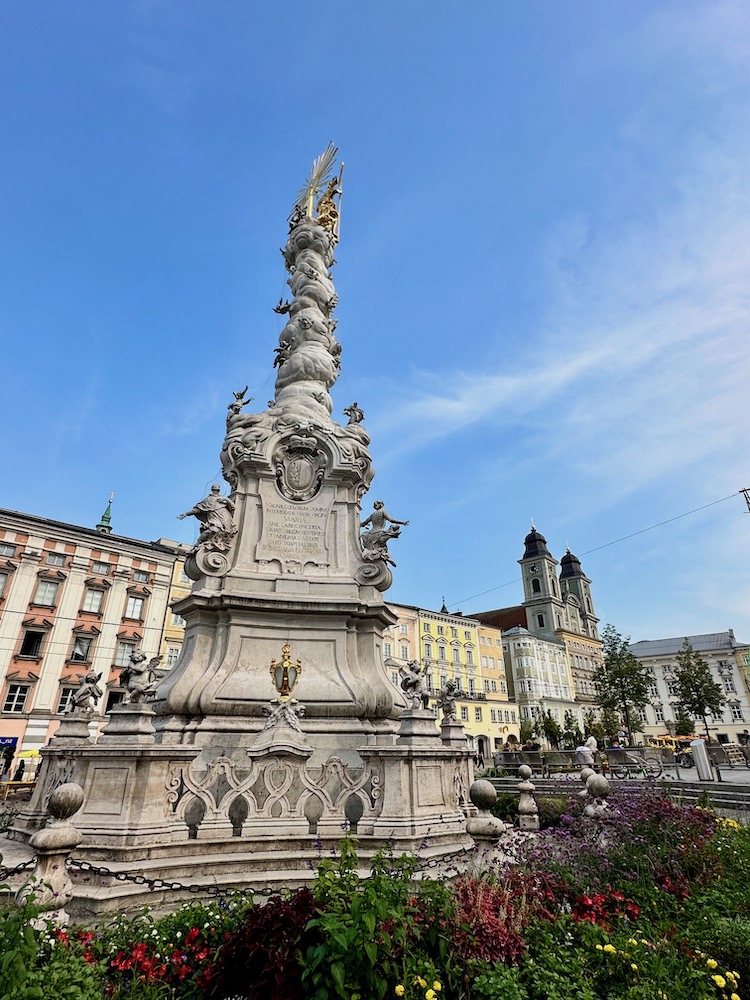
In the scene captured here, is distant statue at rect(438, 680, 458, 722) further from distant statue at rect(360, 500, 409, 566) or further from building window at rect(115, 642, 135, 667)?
building window at rect(115, 642, 135, 667)

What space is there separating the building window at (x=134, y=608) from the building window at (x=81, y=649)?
2835 mm

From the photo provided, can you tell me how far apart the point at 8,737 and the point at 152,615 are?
423 inches

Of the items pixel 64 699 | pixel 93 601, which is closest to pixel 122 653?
pixel 93 601

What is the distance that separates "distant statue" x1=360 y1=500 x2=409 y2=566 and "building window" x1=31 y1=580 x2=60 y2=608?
3144cm

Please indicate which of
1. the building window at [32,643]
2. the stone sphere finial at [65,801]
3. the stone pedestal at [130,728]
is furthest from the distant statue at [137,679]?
the building window at [32,643]

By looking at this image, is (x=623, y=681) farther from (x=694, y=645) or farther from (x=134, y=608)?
(x=694, y=645)

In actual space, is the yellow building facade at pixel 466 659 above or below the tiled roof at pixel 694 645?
below

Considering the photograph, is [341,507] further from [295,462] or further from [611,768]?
[611,768]

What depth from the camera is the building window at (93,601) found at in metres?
36.5

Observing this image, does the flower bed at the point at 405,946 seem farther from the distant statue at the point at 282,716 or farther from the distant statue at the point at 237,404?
the distant statue at the point at 237,404

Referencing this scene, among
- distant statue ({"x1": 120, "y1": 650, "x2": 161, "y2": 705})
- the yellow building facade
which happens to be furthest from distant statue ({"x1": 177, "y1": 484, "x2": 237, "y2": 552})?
the yellow building facade

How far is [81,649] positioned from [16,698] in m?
4.31

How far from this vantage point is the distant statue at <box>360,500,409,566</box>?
10906 millimetres

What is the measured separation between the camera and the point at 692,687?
129 feet
